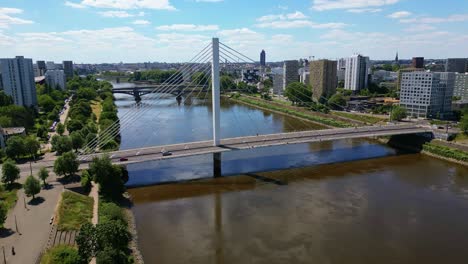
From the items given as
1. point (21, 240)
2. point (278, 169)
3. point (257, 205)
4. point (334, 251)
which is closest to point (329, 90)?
point (278, 169)

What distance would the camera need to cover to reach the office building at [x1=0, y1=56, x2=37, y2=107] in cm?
2916

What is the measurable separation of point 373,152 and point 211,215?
1211 cm

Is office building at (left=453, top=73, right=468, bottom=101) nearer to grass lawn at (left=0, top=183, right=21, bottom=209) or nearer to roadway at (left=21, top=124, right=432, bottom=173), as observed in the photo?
roadway at (left=21, top=124, right=432, bottom=173)

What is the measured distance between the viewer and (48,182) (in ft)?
42.5

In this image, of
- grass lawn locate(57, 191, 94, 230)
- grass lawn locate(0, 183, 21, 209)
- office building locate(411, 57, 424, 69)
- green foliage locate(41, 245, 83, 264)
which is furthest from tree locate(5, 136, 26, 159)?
office building locate(411, 57, 424, 69)

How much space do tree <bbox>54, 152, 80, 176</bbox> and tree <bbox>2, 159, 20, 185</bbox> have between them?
4.37 ft

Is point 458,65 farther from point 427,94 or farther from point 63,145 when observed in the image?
point 63,145

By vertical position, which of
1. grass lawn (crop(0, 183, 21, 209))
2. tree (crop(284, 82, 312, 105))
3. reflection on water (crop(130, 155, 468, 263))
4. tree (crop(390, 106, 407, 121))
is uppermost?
tree (crop(284, 82, 312, 105))

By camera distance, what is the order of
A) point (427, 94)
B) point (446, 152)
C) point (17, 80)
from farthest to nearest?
point (17, 80) < point (427, 94) < point (446, 152)

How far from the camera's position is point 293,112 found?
108 feet

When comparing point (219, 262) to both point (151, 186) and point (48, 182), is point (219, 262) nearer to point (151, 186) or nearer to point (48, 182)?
point (151, 186)

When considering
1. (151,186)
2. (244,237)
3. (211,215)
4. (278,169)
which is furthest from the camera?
(278,169)

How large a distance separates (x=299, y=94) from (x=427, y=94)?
42.6 feet

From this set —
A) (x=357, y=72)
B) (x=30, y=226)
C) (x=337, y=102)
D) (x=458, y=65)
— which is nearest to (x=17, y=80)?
(x=30, y=226)
